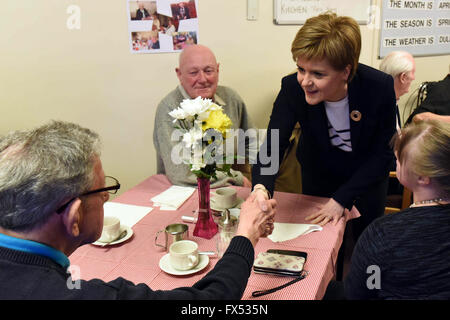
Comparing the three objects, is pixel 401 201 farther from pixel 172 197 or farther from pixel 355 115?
pixel 172 197

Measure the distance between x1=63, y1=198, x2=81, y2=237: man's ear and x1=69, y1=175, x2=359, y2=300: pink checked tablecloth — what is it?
413mm

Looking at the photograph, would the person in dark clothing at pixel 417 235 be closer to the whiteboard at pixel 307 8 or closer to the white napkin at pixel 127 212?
the white napkin at pixel 127 212

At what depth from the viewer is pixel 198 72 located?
246 centimetres

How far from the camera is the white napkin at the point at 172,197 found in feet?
6.19

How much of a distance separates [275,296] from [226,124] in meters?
0.63

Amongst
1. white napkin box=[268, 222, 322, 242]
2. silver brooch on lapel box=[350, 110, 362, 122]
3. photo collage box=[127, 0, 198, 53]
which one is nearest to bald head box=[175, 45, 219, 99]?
photo collage box=[127, 0, 198, 53]

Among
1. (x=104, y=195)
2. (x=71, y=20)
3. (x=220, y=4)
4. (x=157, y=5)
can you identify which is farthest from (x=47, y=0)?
(x=104, y=195)

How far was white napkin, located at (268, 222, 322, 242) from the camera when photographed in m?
1.59

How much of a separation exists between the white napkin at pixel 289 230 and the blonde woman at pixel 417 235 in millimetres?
309

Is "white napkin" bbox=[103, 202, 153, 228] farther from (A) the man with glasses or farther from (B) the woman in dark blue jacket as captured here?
(A) the man with glasses

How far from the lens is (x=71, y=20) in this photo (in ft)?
9.74

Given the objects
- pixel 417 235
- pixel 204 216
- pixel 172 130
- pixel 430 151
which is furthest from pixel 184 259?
pixel 172 130

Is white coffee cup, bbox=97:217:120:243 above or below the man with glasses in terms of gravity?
below

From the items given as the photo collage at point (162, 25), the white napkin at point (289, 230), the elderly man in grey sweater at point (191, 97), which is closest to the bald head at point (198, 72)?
the elderly man in grey sweater at point (191, 97)
